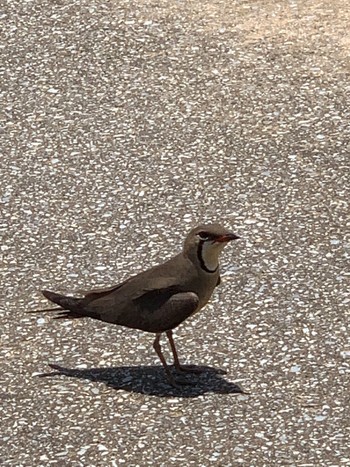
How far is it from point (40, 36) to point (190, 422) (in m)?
5.19

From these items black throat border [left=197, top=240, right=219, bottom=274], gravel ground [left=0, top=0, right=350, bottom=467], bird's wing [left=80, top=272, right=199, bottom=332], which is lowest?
gravel ground [left=0, top=0, right=350, bottom=467]

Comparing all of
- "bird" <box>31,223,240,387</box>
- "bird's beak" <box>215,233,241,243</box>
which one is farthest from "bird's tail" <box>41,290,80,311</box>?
"bird's beak" <box>215,233,241,243</box>

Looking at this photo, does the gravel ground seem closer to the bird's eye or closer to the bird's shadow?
the bird's shadow

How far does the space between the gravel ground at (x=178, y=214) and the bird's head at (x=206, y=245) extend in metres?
0.64

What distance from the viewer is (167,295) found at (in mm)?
6371

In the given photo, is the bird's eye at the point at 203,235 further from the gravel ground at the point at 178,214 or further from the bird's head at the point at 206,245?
the gravel ground at the point at 178,214

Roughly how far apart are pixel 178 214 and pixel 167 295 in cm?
191

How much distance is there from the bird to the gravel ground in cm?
39

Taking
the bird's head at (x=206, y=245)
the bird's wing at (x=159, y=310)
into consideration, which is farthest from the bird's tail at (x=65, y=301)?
the bird's head at (x=206, y=245)

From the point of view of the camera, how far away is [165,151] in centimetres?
897

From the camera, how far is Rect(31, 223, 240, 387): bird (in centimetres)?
635

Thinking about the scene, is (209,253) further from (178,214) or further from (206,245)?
(178,214)

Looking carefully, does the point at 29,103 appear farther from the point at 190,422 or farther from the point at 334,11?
the point at 190,422

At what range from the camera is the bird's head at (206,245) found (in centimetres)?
637
